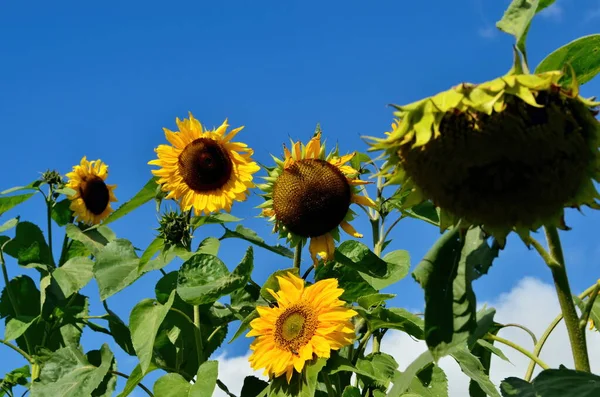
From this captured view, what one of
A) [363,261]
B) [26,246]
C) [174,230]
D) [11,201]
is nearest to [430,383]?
[363,261]

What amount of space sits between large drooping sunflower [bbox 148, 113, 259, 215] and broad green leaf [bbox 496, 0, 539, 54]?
1.89m

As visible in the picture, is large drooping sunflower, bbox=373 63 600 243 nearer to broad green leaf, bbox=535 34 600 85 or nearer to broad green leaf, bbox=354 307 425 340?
broad green leaf, bbox=535 34 600 85

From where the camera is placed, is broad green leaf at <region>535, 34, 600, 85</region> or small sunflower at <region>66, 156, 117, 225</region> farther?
small sunflower at <region>66, 156, 117, 225</region>

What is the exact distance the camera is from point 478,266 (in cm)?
115

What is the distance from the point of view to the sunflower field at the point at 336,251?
1.04 meters

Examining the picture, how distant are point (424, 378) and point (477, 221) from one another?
59.6 inches

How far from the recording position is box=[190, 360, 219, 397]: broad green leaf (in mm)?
2240

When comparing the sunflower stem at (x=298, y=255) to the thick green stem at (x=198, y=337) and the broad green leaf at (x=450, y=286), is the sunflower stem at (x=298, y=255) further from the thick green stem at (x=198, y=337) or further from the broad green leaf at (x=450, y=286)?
the broad green leaf at (x=450, y=286)

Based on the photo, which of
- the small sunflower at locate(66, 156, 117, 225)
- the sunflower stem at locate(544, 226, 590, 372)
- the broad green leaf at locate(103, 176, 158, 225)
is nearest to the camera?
the sunflower stem at locate(544, 226, 590, 372)

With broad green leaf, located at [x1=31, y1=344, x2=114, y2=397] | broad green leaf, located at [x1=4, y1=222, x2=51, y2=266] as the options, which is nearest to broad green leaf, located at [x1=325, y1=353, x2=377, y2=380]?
broad green leaf, located at [x1=31, y1=344, x2=114, y2=397]

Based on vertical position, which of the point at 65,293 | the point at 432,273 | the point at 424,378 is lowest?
the point at 432,273

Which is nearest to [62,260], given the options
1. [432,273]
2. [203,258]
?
[203,258]

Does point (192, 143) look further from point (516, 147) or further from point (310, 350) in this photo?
point (516, 147)

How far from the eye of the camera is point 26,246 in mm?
3701
